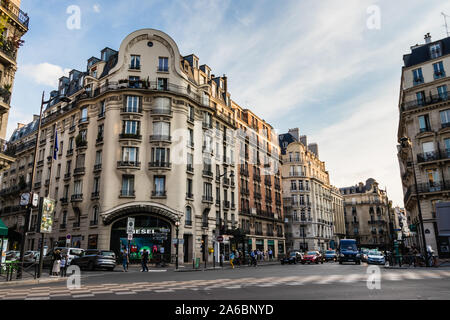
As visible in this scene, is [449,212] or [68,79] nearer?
[449,212]

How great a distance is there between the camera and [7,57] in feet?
→ 66.3

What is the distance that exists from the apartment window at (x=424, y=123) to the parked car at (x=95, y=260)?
113 ft

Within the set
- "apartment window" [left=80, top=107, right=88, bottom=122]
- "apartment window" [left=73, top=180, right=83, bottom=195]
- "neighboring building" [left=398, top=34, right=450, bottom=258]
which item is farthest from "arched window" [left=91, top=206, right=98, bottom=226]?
"neighboring building" [left=398, top=34, right=450, bottom=258]

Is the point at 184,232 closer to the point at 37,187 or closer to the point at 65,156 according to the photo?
the point at 65,156

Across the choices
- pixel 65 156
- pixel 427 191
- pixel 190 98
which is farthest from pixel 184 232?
pixel 427 191

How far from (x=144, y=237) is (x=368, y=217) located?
78412 millimetres

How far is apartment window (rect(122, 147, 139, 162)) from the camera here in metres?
34.6

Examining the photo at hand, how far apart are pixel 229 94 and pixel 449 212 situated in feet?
134

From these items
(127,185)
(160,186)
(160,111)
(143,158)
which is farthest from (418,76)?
(127,185)

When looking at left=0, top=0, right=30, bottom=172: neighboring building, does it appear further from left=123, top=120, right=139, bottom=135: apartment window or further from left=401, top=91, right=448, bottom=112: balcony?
left=401, top=91, right=448, bottom=112: balcony

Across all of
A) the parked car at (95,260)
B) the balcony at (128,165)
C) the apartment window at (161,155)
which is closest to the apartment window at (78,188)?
the balcony at (128,165)

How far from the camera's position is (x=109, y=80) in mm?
36875

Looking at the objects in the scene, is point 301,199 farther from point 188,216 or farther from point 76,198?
point 76,198

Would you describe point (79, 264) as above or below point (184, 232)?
below
